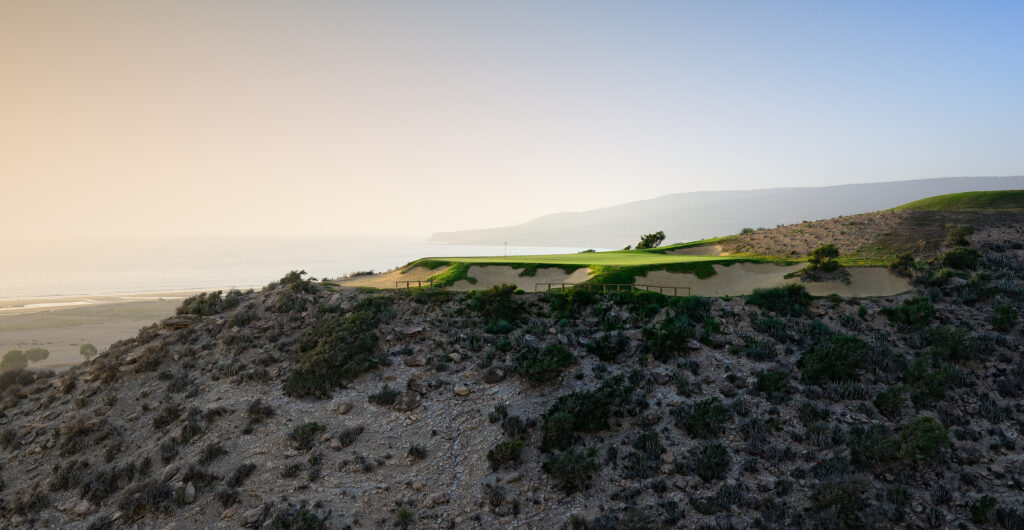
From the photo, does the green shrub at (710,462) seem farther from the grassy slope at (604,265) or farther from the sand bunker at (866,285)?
the sand bunker at (866,285)

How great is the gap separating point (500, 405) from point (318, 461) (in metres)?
6.14

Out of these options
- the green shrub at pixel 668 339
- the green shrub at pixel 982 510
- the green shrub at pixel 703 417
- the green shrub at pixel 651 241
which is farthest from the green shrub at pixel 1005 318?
the green shrub at pixel 651 241

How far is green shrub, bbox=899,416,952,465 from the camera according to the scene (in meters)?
12.1

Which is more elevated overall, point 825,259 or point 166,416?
point 825,259

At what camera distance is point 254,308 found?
958 inches

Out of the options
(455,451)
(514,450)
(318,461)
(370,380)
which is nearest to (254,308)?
(370,380)

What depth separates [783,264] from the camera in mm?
26797

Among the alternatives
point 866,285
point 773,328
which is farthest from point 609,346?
point 866,285

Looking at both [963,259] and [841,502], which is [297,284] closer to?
Result: [841,502]

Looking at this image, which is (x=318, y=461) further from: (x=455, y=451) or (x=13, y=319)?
(x=13, y=319)

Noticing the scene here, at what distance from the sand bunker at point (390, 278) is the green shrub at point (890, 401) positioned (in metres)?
22.3

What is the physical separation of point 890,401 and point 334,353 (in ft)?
67.0

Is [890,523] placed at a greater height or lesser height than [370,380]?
lesser

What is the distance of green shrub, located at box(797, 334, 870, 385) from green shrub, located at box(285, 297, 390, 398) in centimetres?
1693
